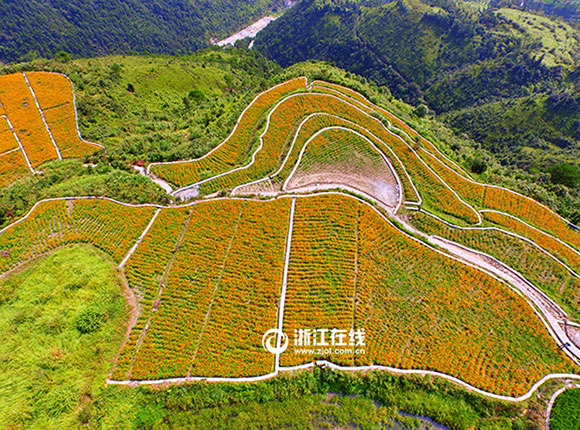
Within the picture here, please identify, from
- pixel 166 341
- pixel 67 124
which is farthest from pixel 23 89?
pixel 166 341

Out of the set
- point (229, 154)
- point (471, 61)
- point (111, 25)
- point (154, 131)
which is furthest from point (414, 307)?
point (111, 25)

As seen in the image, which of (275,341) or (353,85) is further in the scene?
(353,85)

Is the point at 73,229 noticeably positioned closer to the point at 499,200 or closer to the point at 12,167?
the point at 12,167

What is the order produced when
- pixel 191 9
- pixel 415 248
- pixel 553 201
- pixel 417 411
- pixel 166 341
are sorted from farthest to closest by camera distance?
pixel 191 9, pixel 553 201, pixel 415 248, pixel 166 341, pixel 417 411

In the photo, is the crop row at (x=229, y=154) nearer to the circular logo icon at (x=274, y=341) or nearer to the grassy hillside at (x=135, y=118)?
the grassy hillside at (x=135, y=118)

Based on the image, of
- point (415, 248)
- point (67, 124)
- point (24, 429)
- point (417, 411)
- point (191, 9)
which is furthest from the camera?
point (191, 9)

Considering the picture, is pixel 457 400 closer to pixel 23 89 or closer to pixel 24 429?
pixel 24 429
